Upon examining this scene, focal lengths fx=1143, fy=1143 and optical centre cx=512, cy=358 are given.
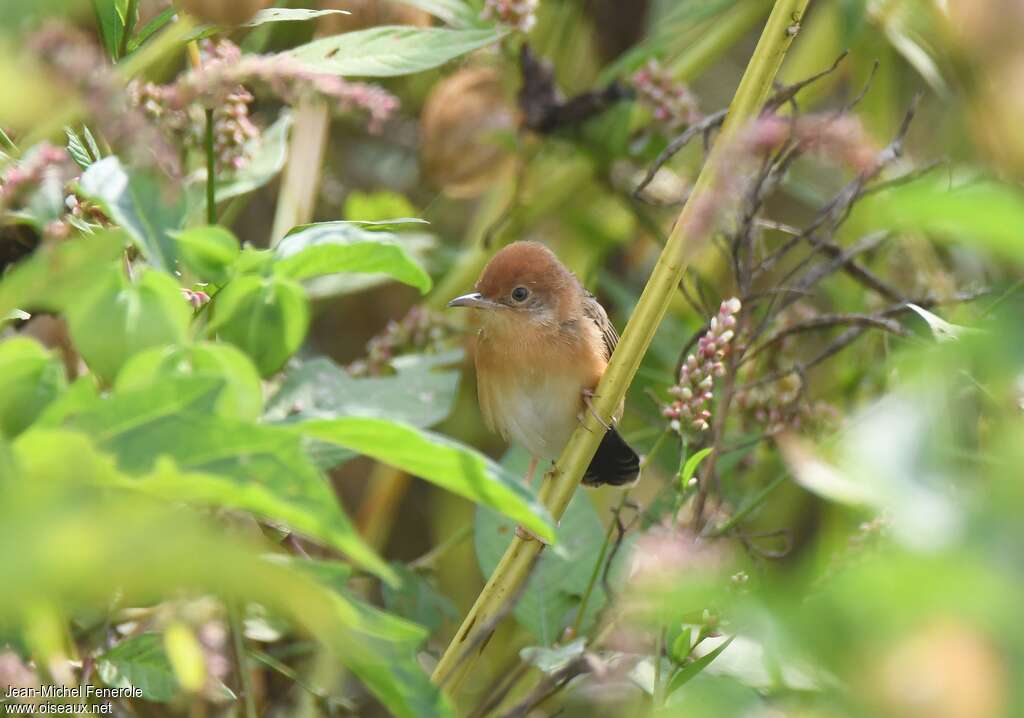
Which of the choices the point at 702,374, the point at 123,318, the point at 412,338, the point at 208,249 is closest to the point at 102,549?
the point at 123,318

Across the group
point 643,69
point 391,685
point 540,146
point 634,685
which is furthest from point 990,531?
point 540,146

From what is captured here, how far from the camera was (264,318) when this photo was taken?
1215mm

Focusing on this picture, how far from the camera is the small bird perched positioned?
309 centimetres

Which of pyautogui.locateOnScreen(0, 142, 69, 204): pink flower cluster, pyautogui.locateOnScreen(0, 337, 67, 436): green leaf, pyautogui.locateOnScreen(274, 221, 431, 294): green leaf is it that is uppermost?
pyautogui.locateOnScreen(0, 142, 69, 204): pink flower cluster

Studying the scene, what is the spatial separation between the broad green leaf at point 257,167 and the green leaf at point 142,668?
897 millimetres

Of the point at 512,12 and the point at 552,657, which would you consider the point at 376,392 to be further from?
the point at 512,12

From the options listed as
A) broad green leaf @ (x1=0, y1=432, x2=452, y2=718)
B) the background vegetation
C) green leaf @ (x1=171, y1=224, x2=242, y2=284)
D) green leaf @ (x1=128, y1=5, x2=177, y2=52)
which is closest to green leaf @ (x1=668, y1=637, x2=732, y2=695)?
the background vegetation

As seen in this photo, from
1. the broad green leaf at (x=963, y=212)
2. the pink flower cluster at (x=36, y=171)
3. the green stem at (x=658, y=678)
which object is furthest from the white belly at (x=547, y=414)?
the broad green leaf at (x=963, y=212)

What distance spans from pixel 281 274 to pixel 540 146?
2.28 metres

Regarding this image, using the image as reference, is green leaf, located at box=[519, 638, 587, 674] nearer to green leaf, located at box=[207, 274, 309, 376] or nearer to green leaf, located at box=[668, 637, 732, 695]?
green leaf, located at box=[668, 637, 732, 695]

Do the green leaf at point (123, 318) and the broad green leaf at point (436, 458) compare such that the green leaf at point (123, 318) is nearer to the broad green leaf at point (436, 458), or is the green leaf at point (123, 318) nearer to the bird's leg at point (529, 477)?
the broad green leaf at point (436, 458)

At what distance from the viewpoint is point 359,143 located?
175 inches

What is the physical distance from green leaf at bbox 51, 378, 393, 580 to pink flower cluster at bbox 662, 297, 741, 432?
957 mm

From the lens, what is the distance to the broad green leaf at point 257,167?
7.67 feet
